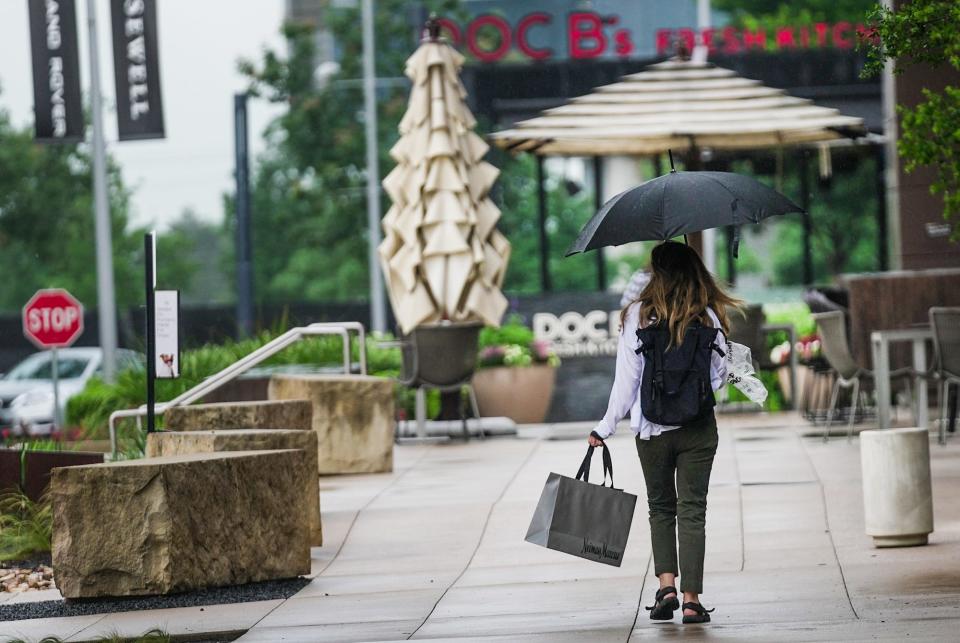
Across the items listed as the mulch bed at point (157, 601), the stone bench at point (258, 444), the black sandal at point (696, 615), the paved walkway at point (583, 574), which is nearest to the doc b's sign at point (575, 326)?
the paved walkway at point (583, 574)

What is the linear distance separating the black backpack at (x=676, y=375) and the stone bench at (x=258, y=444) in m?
2.97

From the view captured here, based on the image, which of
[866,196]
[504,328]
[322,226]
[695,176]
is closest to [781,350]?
[504,328]

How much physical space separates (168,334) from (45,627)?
3068mm

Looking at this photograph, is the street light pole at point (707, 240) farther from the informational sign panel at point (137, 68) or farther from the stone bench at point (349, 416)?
the informational sign panel at point (137, 68)

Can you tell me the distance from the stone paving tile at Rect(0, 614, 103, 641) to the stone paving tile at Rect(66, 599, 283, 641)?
0.22ft

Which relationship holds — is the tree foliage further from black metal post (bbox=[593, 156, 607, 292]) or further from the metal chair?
the metal chair

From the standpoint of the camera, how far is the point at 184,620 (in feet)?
27.2

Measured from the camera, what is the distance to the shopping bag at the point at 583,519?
300 inches

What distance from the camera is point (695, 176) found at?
792cm

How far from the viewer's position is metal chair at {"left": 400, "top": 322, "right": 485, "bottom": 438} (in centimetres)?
1608

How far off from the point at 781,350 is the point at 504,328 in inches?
123

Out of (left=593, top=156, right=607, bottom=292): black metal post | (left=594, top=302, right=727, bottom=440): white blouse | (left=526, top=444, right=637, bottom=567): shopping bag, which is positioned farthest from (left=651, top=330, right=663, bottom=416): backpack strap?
(left=593, top=156, right=607, bottom=292): black metal post

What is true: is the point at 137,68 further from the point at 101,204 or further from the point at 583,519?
the point at 583,519

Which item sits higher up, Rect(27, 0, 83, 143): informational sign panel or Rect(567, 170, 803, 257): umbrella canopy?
Rect(27, 0, 83, 143): informational sign panel
